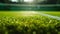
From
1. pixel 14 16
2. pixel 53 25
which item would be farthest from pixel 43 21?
pixel 14 16

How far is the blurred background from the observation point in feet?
10.9

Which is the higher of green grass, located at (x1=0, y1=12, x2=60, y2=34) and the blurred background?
the blurred background

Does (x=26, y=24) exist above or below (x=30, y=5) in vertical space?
below

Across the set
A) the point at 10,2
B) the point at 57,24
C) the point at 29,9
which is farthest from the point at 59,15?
the point at 10,2

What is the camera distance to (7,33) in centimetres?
325

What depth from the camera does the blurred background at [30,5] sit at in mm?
3326

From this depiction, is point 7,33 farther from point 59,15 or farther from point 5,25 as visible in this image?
point 59,15

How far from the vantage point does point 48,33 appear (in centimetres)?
328

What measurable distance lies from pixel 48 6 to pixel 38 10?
13 cm

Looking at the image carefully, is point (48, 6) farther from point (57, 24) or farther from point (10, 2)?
point (10, 2)

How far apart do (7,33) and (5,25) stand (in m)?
0.10

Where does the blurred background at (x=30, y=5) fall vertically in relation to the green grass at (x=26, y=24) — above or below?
above

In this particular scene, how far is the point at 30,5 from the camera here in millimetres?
3342

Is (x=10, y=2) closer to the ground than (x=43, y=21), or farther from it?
farther from it
